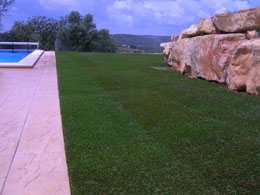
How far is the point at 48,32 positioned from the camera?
21.6 m

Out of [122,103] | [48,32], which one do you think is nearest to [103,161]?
[122,103]

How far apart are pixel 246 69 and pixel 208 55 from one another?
1179 mm

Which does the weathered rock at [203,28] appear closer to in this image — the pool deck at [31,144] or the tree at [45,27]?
the pool deck at [31,144]

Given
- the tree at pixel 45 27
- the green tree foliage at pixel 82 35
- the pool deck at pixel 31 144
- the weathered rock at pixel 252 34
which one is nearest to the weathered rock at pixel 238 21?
the weathered rock at pixel 252 34

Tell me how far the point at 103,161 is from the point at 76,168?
25 centimetres

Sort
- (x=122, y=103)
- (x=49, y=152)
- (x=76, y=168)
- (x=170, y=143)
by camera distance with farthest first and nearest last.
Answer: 1. (x=122, y=103)
2. (x=170, y=143)
3. (x=49, y=152)
4. (x=76, y=168)

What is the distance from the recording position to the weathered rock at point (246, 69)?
4.45m

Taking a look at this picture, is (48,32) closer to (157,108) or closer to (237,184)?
(157,108)

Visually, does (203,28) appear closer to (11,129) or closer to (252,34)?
(252,34)

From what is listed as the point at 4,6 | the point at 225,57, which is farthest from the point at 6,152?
the point at 4,6

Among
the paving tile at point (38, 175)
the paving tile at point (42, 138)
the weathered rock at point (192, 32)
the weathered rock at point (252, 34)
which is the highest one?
the weathered rock at point (192, 32)

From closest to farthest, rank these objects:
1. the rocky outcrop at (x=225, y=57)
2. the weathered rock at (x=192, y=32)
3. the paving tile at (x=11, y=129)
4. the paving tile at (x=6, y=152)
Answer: the paving tile at (x=6, y=152), the paving tile at (x=11, y=129), the rocky outcrop at (x=225, y=57), the weathered rock at (x=192, y=32)

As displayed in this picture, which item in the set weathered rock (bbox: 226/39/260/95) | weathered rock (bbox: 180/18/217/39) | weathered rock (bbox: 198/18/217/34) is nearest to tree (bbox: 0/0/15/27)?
weathered rock (bbox: 180/18/217/39)

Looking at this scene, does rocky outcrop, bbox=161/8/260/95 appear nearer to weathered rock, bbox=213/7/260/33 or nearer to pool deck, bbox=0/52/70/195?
weathered rock, bbox=213/7/260/33
